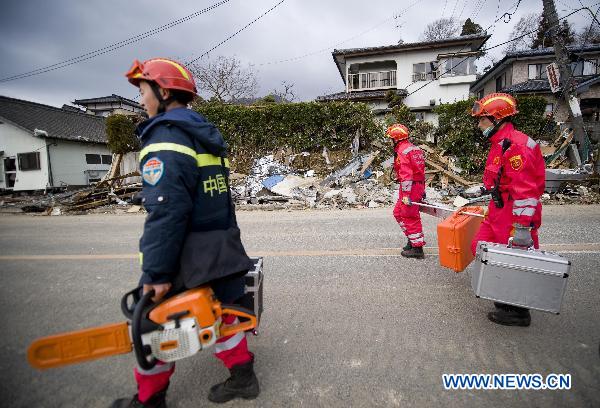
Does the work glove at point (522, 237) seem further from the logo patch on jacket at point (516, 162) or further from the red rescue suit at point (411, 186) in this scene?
the red rescue suit at point (411, 186)

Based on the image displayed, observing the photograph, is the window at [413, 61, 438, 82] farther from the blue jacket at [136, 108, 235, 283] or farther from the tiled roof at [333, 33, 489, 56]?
the blue jacket at [136, 108, 235, 283]

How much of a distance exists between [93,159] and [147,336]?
25.8m

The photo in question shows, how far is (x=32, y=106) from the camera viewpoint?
76.6 ft

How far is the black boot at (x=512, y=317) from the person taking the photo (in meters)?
2.72

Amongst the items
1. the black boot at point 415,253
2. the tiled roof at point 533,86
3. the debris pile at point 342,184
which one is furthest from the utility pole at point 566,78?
the black boot at point 415,253

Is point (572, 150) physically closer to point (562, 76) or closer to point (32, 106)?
point (562, 76)

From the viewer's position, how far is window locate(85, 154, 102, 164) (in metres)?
22.0

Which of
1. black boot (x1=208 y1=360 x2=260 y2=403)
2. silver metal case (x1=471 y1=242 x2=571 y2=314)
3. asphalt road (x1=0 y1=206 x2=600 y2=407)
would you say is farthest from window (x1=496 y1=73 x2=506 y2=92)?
black boot (x1=208 y1=360 x2=260 y2=403)

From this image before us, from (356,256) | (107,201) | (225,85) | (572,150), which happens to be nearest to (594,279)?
(356,256)

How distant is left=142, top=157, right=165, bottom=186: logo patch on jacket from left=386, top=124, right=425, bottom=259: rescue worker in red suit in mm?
3528

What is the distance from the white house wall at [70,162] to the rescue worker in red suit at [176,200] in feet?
76.7

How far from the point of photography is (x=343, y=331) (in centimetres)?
274

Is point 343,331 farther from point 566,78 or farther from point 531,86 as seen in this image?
point 531,86

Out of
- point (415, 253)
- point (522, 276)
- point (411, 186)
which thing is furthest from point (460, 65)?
point (522, 276)
